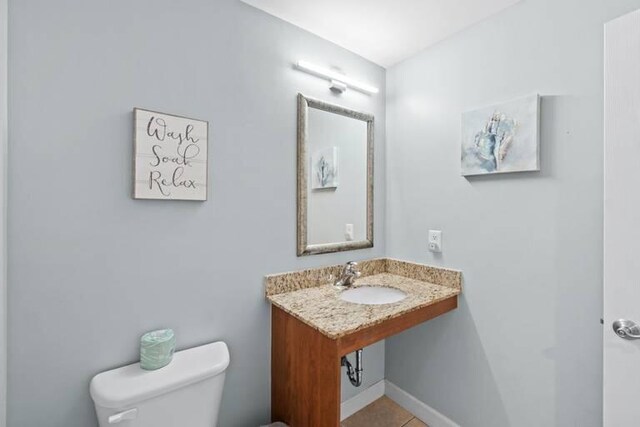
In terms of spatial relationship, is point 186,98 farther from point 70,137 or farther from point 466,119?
point 466,119

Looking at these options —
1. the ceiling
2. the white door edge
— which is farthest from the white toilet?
the ceiling

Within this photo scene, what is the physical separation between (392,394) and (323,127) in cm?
180

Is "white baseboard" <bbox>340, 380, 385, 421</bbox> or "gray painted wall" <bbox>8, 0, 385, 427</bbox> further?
"white baseboard" <bbox>340, 380, 385, 421</bbox>

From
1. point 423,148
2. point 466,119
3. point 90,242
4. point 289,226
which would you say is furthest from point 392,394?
point 90,242

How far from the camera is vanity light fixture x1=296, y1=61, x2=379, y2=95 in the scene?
5.16 feet

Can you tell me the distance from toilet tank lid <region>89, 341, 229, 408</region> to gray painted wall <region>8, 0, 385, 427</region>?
7 centimetres

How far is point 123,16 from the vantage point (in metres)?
1.13

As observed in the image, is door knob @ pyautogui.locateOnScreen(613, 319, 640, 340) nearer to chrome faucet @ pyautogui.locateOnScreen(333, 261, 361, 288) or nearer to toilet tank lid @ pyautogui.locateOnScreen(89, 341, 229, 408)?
chrome faucet @ pyautogui.locateOnScreen(333, 261, 361, 288)

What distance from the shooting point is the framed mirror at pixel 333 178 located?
160 centimetres

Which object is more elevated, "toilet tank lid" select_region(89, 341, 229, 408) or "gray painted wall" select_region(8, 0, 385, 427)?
"gray painted wall" select_region(8, 0, 385, 427)

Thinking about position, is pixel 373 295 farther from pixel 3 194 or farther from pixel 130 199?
pixel 3 194

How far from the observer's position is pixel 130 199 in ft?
3.76

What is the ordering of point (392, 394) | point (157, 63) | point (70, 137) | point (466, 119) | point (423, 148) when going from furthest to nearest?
point (392, 394) → point (423, 148) → point (466, 119) → point (157, 63) → point (70, 137)

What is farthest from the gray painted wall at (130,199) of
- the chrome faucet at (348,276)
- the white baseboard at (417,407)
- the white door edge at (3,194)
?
the white baseboard at (417,407)
